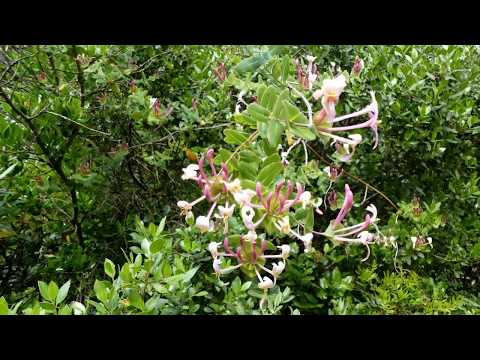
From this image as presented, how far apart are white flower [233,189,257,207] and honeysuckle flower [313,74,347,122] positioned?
16 cm

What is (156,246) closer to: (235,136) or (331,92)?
(235,136)

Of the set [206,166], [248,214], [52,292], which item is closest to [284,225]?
[248,214]

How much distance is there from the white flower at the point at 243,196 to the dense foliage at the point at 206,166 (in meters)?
0.69

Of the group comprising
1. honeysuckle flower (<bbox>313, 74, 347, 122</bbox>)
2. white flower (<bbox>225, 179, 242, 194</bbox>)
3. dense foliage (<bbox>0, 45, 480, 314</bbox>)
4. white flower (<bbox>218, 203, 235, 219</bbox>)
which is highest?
honeysuckle flower (<bbox>313, 74, 347, 122</bbox>)

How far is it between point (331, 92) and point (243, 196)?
0.19 meters

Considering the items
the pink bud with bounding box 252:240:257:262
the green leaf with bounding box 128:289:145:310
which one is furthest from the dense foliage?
the pink bud with bounding box 252:240:257:262

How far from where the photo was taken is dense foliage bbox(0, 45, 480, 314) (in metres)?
1.65

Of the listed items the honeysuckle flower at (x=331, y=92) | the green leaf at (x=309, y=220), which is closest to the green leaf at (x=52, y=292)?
the green leaf at (x=309, y=220)

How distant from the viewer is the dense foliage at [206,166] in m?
1.65

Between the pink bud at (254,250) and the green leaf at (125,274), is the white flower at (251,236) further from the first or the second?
the green leaf at (125,274)

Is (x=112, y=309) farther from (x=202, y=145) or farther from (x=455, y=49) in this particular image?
(x=455, y=49)

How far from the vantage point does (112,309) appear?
0.87 m

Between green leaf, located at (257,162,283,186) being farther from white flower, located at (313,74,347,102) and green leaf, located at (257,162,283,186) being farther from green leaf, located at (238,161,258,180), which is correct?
white flower, located at (313,74,347,102)

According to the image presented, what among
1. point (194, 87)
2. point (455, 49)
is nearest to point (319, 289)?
point (194, 87)
